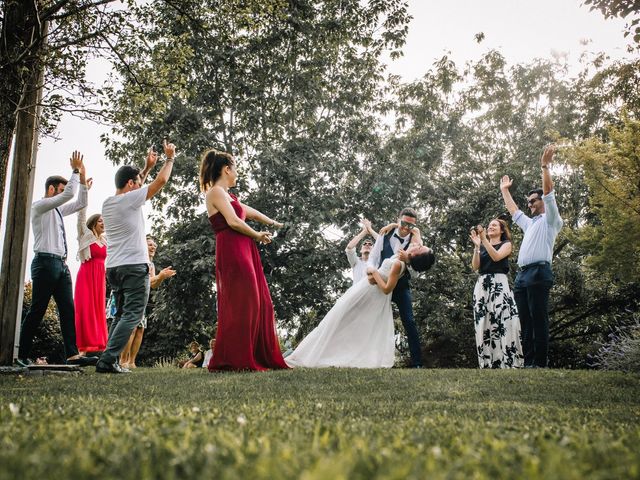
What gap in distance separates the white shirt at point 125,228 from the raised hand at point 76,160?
1.77 feet

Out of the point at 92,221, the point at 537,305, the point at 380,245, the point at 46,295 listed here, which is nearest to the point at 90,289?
the point at 92,221

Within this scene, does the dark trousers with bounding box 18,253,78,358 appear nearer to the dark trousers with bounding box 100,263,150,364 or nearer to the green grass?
the dark trousers with bounding box 100,263,150,364

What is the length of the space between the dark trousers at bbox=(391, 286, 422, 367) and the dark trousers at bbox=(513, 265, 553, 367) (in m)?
1.54

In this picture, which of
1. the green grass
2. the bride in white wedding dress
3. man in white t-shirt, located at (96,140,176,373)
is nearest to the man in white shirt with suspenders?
man in white t-shirt, located at (96,140,176,373)

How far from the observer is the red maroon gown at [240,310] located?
6.39 metres

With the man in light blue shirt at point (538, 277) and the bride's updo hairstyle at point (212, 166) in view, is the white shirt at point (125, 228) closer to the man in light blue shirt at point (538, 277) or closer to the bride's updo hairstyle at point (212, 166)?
the bride's updo hairstyle at point (212, 166)

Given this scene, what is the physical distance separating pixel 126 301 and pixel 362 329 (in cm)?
351

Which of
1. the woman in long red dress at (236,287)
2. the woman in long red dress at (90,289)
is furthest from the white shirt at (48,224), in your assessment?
the woman in long red dress at (236,287)

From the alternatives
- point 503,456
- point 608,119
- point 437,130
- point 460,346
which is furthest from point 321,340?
point 608,119

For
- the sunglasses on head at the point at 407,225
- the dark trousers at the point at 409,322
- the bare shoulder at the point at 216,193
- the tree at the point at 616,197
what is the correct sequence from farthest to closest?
the tree at the point at 616,197
the sunglasses on head at the point at 407,225
the dark trousers at the point at 409,322
the bare shoulder at the point at 216,193

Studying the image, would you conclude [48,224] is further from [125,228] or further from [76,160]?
[125,228]

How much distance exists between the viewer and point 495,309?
8.38 meters

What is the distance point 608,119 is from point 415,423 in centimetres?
1995

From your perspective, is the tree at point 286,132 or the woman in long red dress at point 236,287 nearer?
the woman in long red dress at point 236,287
